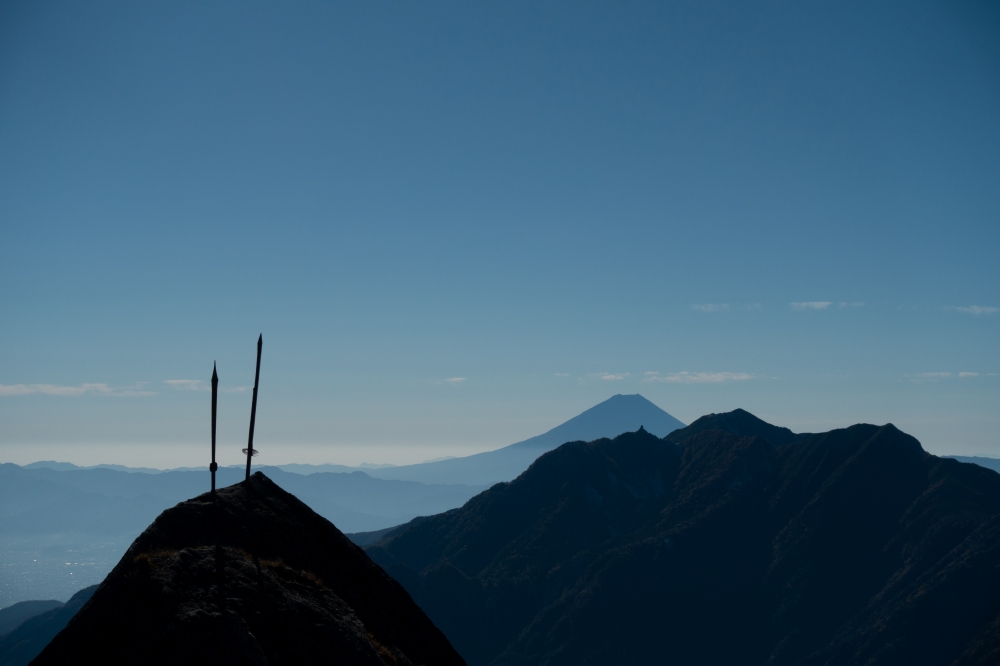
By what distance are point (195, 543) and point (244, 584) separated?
3.47 m

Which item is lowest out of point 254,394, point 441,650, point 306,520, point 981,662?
point 981,662

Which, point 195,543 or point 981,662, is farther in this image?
point 981,662

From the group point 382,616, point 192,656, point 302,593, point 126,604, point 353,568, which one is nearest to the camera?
point 192,656

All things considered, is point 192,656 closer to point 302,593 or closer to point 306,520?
point 302,593

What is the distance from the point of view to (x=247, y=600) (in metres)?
22.1

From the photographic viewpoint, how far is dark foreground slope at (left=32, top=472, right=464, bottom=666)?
753 inches

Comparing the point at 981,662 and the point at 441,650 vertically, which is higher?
the point at 441,650

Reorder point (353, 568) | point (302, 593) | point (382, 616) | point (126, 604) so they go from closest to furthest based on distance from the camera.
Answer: point (126, 604), point (302, 593), point (382, 616), point (353, 568)

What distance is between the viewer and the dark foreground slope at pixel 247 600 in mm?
19125

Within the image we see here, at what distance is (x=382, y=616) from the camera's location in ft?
94.5

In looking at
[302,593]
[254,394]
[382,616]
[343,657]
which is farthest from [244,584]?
[254,394]

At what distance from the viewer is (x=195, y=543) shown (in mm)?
24922

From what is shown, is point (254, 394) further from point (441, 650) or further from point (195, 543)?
point (441, 650)

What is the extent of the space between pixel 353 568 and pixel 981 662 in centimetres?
23692
